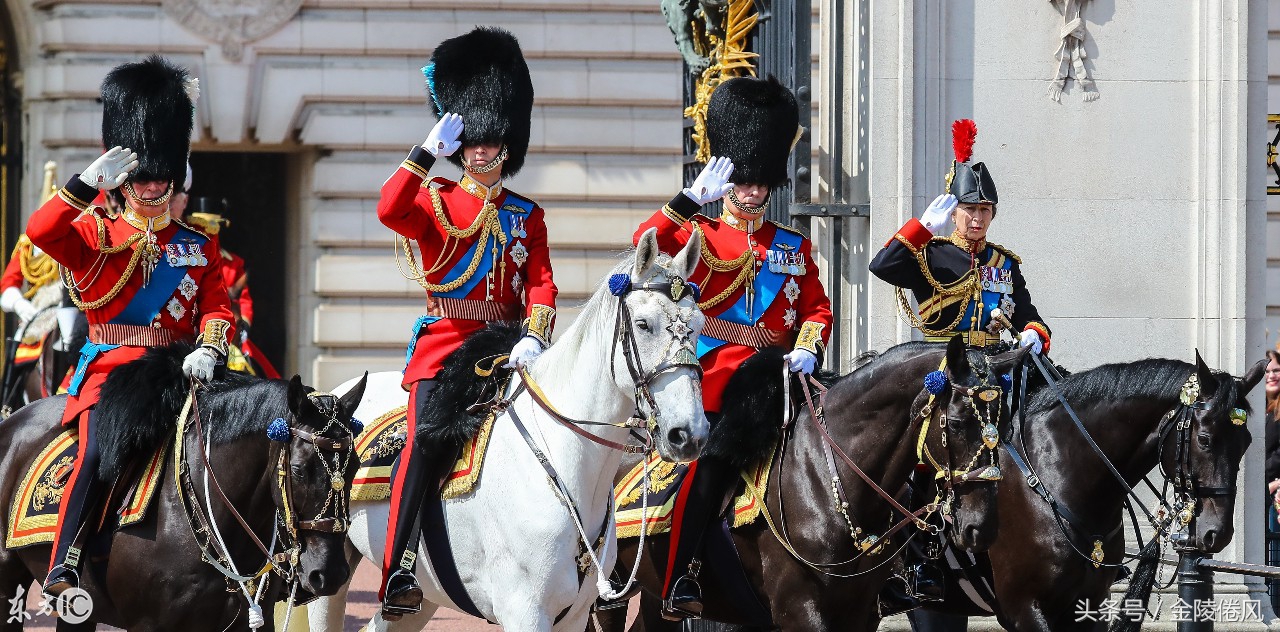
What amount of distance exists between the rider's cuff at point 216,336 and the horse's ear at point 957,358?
2458mm

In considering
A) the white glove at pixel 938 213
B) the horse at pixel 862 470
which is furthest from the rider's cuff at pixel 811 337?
the white glove at pixel 938 213

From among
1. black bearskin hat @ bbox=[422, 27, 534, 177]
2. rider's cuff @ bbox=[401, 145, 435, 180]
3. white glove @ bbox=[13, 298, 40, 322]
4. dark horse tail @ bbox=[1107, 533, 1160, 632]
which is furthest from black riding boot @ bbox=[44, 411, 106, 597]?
white glove @ bbox=[13, 298, 40, 322]

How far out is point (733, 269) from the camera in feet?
23.4

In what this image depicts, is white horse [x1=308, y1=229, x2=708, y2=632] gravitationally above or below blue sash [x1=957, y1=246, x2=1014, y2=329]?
below

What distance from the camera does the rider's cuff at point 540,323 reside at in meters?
6.51

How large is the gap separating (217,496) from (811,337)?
2100 mm

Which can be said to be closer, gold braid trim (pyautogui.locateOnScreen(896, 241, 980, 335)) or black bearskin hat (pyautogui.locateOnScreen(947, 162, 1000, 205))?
gold braid trim (pyautogui.locateOnScreen(896, 241, 980, 335))

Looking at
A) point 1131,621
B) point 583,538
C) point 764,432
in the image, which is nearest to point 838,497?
point 764,432

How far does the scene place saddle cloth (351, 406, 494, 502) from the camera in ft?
20.9

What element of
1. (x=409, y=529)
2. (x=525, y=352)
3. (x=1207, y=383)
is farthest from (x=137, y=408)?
(x=1207, y=383)

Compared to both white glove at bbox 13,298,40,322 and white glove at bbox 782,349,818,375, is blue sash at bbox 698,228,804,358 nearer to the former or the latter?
white glove at bbox 782,349,818,375

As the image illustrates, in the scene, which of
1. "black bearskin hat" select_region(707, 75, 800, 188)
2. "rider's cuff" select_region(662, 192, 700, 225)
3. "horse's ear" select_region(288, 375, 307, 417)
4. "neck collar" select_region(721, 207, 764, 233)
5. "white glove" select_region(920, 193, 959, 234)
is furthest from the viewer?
"white glove" select_region(920, 193, 959, 234)

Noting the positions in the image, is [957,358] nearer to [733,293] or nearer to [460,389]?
[733,293]

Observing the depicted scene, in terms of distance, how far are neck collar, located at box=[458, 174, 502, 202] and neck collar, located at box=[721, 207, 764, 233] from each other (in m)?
0.88
